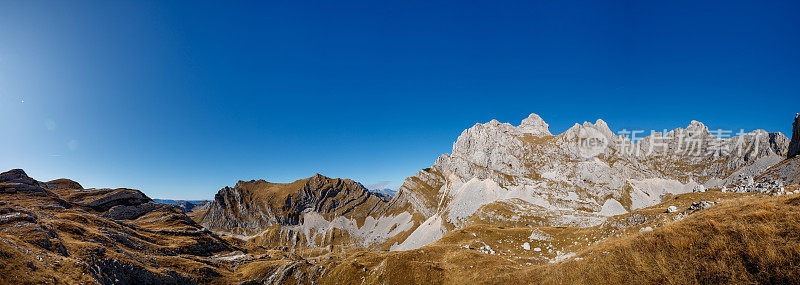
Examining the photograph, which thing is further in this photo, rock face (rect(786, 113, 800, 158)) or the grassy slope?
rock face (rect(786, 113, 800, 158))

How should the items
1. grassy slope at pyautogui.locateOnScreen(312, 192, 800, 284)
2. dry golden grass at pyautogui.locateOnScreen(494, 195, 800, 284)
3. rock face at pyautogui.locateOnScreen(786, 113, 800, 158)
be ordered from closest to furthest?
dry golden grass at pyautogui.locateOnScreen(494, 195, 800, 284)
grassy slope at pyautogui.locateOnScreen(312, 192, 800, 284)
rock face at pyautogui.locateOnScreen(786, 113, 800, 158)

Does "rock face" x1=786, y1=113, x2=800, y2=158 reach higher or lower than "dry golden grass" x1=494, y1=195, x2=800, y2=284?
higher

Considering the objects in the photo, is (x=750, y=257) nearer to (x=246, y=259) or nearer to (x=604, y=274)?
(x=604, y=274)

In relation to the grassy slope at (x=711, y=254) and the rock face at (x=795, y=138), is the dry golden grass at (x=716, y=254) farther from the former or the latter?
the rock face at (x=795, y=138)

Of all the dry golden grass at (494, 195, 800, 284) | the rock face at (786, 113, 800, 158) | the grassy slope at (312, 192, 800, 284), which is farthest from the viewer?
the rock face at (786, 113, 800, 158)

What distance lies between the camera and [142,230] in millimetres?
86000

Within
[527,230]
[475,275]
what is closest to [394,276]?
[475,275]

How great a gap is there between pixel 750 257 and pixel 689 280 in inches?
103

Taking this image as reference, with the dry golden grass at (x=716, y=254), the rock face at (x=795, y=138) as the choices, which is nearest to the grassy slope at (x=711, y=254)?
the dry golden grass at (x=716, y=254)

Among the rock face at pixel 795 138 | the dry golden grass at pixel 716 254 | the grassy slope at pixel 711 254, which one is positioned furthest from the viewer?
the rock face at pixel 795 138

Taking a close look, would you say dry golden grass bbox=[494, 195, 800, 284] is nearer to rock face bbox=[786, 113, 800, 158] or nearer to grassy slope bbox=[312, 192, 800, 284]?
grassy slope bbox=[312, 192, 800, 284]

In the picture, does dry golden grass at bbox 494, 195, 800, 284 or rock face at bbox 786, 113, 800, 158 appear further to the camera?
rock face at bbox 786, 113, 800, 158

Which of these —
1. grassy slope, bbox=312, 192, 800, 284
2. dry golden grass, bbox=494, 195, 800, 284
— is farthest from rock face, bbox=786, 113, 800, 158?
dry golden grass, bbox=494, 195, 800, 284

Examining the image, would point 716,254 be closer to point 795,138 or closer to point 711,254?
point 711,254
